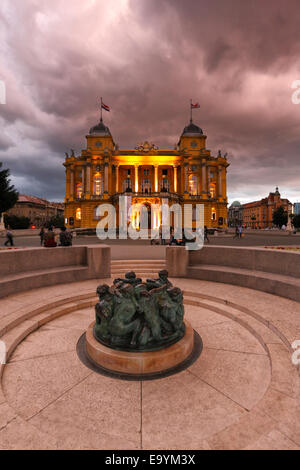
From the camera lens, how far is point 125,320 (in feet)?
11.7

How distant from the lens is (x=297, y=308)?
514 centimetres

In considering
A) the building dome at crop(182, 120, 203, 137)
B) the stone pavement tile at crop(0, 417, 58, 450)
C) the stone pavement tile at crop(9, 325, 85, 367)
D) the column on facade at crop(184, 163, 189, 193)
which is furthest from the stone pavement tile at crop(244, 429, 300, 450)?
the building dome at crop(182, 120, 203, 137)

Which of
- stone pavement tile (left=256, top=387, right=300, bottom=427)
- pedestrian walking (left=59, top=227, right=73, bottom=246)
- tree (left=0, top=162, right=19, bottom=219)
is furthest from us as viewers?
tree (left=0, top=162, right=19, bottom=219)

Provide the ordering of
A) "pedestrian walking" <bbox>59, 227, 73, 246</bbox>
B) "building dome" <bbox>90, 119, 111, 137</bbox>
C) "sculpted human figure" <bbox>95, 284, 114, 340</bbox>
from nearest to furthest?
"sculpted human figure" <bbox>95, 284, 114, 340</bbox> → "pedestrian walking" <bbox>59, 227, 73, 246</bbox> → "building dome" <bbox>90, 119, 111, 137</bbox>

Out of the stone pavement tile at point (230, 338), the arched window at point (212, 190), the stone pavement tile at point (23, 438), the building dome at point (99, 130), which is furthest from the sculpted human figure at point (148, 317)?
the building dome at point (99, 130)

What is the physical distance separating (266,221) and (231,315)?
5383 inches

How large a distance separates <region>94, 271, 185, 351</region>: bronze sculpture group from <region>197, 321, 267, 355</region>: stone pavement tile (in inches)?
35.5

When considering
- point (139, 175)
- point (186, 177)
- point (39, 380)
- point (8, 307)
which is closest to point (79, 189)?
point (139, 175)

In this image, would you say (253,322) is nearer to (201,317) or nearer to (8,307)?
(201,317)

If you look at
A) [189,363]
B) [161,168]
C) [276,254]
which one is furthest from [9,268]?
[161,168]

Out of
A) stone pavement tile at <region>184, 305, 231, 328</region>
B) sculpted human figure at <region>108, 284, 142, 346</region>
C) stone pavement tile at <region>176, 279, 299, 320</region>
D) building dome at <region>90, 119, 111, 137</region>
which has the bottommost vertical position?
stone pavement tile at <region>184, 305, 231, 328</region>

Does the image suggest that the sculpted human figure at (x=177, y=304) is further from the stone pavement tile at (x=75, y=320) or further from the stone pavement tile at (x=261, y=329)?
the stone pavement tile at (x=75, y=320)

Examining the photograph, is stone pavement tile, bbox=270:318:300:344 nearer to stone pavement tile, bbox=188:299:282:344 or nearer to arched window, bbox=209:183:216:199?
stone pavement tile, bbox=188:299:282:344

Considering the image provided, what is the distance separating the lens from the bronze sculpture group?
356 centimetres
